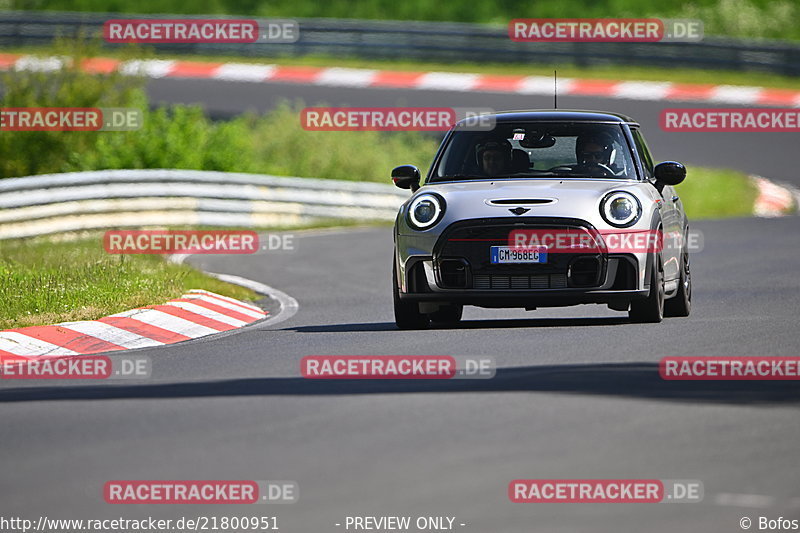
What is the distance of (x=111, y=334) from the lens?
39.7ft

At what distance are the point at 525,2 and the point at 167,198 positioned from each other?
21348 millimetres

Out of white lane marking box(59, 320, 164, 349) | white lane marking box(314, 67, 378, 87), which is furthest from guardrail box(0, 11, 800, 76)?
white lane marking box(59, 320, 164, 349)

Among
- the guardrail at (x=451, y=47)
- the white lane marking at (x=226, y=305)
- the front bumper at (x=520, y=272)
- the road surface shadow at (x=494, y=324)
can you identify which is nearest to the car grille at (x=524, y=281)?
the front bumper at (x=520, y=272)

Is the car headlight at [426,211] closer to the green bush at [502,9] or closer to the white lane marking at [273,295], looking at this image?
the white lane marking at [273,295]

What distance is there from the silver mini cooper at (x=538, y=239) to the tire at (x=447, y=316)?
1.00 feet

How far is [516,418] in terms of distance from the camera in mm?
7914

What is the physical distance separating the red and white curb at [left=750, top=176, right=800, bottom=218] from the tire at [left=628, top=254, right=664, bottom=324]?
41.1ft

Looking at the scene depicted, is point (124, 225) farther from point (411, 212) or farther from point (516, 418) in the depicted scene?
point (516, 418)

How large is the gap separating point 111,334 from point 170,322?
741mm

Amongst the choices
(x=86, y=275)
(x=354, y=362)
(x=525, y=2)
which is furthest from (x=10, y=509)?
(x=525, y=2)

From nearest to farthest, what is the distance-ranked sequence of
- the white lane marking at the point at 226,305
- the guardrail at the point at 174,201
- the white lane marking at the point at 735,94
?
the white lane marking at the point at 226,305, the guardrail at the point at 174,201, the white lane marking at the point at 735,94

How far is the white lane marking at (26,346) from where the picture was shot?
11.4 m

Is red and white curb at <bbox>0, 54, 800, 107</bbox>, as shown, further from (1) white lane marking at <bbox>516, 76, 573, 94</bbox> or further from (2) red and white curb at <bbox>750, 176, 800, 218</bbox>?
(2) red and white curb at <bbox>750, 176, 800, 218</bbox>

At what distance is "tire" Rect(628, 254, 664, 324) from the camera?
11483 millimetres
